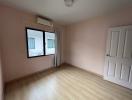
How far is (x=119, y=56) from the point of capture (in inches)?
98.0

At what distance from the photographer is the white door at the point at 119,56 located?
231 centimetres

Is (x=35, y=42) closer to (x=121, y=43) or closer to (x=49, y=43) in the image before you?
(x=49, y=43)

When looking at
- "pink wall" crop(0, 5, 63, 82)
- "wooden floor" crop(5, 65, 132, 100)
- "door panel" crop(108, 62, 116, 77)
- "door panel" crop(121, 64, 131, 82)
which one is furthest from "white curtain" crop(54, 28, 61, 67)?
"door panel" crop(121, 64, 131, 82)

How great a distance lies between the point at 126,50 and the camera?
2.34 metres

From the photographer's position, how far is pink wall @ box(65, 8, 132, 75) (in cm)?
258

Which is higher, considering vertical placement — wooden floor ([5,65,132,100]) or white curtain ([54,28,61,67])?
white curtain ([54,28,61,67])

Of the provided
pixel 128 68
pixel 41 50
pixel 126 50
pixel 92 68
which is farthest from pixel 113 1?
pixel 41 50

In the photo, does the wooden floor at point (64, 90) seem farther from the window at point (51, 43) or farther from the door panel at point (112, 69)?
the window at point (51, 43)

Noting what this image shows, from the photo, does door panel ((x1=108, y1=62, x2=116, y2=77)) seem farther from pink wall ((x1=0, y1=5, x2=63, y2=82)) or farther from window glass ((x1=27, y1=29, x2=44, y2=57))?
pink wall ((x1=0, y1=5, x2=63, y2=82))

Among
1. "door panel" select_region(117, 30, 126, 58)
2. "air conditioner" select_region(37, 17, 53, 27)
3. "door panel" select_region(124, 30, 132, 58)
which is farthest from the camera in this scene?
"air conditioner" select_region(37, 17, 53, 27)

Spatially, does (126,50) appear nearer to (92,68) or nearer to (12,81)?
(92,68)

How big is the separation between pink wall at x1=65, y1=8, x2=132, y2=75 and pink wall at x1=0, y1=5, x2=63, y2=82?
1.99 metres

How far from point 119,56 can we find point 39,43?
3.04 metres

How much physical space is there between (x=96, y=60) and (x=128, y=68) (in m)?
1.10
